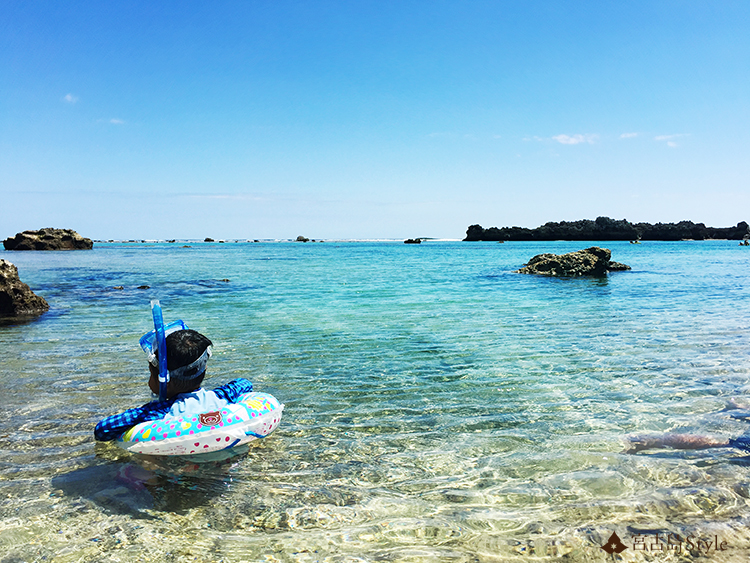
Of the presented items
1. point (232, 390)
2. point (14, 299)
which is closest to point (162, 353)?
point (232, 390)

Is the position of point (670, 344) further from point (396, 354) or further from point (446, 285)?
point (446, 285)

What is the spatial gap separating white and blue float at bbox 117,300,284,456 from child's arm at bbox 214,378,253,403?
36 cm

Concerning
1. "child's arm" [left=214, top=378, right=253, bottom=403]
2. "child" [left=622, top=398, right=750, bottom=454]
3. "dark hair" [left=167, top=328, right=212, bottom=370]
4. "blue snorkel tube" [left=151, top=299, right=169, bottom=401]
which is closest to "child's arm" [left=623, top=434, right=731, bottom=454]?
"child" [left=622, top=398, right=750, bottom=454]

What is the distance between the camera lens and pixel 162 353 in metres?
4.63

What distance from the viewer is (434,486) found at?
4578mm

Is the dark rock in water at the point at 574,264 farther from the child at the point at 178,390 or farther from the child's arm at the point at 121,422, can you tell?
the child's arm at the point at 121,422

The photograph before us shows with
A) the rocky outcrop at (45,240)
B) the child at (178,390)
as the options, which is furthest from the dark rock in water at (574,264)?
the rocky outcrop at (45,240)

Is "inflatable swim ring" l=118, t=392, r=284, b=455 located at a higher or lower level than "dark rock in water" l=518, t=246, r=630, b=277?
lower

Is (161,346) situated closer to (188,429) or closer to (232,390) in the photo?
(188,429)

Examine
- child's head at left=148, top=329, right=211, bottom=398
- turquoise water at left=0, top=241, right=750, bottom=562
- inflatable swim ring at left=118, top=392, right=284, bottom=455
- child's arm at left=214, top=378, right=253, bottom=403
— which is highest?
child's head at left=148, top=329, right=211, bottom=398

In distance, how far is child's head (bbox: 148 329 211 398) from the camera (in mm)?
4754

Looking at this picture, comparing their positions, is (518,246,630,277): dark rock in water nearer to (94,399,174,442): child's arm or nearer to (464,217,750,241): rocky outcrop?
(94,399,174,442): child's arm

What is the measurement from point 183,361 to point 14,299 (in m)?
15.1

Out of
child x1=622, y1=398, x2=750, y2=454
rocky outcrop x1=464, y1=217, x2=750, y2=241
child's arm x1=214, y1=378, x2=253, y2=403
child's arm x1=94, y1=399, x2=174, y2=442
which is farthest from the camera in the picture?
rocky outcrop x1=464, y1=217, x2=750, y2=241
